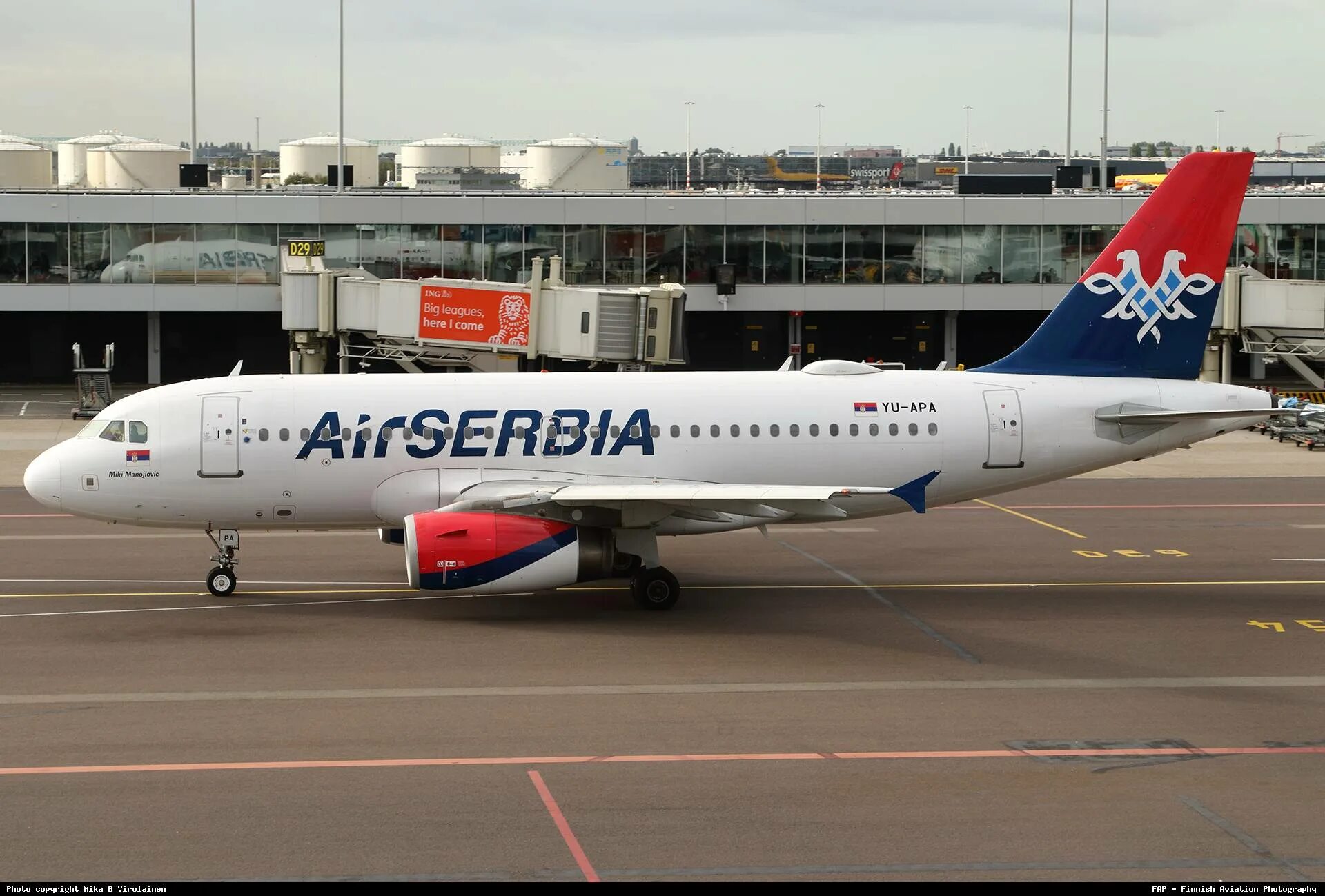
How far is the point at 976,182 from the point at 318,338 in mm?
32644

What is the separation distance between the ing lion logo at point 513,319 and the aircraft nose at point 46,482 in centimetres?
2769

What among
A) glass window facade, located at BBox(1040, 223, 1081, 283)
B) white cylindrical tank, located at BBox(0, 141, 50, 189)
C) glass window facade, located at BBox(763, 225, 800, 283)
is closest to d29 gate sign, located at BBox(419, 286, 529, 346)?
glass window facade, located at BBox(763, 225, 800, 283)

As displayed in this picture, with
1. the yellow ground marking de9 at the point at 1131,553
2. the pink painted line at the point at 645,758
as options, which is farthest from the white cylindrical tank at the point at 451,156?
the pink painted line at the point at 645,758

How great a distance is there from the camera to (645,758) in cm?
1809

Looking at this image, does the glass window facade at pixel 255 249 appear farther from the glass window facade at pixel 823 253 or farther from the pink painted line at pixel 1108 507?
the pink painted line at pixel 1108 507

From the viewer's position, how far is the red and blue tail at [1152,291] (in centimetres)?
2850

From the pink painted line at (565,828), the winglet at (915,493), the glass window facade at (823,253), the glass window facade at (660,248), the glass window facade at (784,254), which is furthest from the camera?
the glass window facade at (823,253)

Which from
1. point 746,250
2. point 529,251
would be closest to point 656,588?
point 529,251

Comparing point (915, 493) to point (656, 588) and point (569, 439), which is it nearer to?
point (656, 588)

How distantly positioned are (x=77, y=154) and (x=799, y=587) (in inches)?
2833

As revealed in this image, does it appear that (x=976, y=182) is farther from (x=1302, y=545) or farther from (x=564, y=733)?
(x=564, y=733)

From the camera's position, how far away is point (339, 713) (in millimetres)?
20062

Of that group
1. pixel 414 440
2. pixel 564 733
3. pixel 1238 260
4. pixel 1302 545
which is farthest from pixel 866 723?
pixel 1238 260

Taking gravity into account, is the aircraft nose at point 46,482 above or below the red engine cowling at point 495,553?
above
